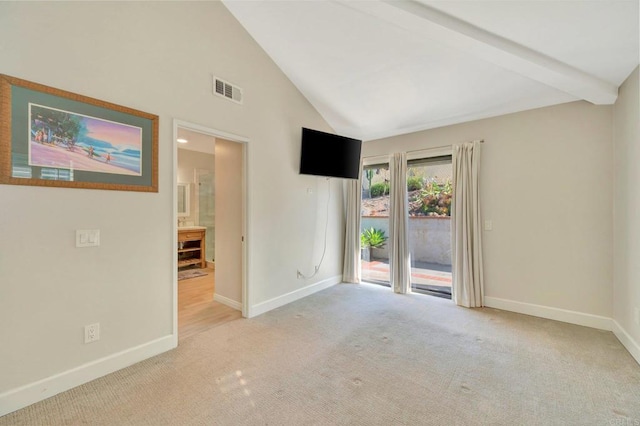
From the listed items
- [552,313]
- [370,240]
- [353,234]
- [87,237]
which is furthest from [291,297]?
[552,313]

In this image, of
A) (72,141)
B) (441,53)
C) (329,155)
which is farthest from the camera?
(329,155)

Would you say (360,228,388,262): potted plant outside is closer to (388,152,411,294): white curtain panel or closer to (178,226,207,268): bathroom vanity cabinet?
(388,152,411,294): white curtain panel

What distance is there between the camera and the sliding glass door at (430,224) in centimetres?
416

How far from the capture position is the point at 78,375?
2.05 metres

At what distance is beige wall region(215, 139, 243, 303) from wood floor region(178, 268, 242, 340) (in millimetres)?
207

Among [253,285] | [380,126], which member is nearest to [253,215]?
[253,285]

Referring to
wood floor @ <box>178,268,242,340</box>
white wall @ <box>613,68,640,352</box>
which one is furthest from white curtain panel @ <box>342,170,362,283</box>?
white wall @ <box>613,68,640,352</box>

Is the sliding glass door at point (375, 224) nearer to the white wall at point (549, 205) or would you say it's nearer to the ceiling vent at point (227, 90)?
the white wall at point (549, 205)

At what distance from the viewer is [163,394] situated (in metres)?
1.95

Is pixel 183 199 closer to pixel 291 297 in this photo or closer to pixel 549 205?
pixel 291 297

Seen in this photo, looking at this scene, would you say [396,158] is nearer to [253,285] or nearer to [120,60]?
[253,285]

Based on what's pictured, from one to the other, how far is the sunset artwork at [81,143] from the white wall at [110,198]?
193 millimetres

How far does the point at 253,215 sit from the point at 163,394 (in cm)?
195

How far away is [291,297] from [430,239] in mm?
2348
